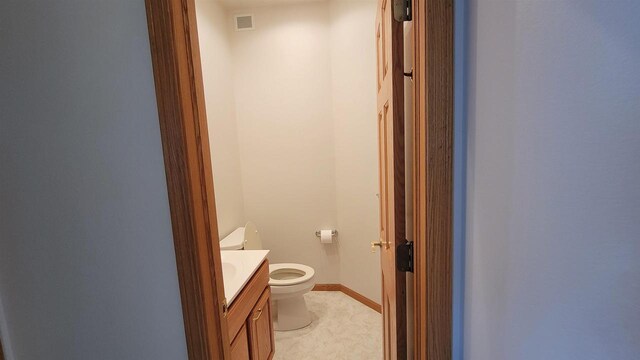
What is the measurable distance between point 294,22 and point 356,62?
73 cm

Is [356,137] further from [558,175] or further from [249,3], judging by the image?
[558,175]

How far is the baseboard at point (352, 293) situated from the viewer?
2660 millimetres

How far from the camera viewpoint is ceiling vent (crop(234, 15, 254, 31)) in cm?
273

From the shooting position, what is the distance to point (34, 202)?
2.85 feet

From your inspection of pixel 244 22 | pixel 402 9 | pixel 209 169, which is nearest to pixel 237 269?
pixel 209 169

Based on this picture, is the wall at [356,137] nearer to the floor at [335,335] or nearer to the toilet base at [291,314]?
the floor at [335,335]

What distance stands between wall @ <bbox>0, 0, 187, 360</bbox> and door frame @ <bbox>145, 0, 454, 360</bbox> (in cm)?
5

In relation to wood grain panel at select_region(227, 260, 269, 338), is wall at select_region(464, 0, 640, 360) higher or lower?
higher

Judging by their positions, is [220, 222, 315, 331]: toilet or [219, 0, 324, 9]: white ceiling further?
[219, 0, 324, 9]: white ceiling

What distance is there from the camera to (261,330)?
178cm

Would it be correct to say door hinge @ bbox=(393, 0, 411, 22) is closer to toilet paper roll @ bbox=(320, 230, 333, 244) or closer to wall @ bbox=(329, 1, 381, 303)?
wall @ bbox=(329, 1, 381, 303)

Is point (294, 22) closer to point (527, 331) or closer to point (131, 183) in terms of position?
point (131, 183)

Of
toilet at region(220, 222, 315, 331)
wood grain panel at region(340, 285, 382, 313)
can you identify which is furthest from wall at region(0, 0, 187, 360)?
wood grain panel at region(340, 285, 382, 313)

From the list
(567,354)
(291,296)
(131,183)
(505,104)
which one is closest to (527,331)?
(567,354)
